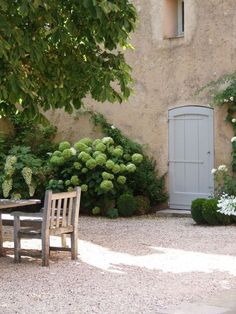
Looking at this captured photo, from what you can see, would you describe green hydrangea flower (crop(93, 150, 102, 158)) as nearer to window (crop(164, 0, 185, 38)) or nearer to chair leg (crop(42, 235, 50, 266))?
window (crop(164, 0, 185, 38))

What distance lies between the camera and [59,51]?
289 inches

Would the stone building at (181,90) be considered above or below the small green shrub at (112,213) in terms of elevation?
above

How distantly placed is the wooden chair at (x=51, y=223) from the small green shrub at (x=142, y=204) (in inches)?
207

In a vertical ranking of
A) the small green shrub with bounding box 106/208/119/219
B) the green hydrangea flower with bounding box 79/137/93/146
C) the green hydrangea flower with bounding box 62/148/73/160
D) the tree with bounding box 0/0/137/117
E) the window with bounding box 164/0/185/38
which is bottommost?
the small green shrub with bounding box 106/208/119/219

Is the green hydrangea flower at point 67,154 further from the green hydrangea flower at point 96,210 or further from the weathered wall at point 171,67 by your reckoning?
the weathered wall at point 171,67

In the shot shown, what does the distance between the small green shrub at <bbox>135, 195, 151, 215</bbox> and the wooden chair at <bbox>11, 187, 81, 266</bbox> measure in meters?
5.25

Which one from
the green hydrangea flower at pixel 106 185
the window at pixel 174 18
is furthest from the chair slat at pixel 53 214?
the window at pixel 174 18

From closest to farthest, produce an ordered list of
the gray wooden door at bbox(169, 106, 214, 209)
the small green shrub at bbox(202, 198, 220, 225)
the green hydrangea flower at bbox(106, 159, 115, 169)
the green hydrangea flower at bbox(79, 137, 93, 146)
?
the small green shrub at bbox(202, 198, 220, 225) → the green hydrangea flower at bbox(106, 159, 115, 169) → the gray wooden door at bbox(169, 106, 214, 209) → the green hydrangea flower at bbox(79, 137, 93, 146)

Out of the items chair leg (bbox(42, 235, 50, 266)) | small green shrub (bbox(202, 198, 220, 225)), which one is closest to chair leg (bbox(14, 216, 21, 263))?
chair leg (bbox(42, 235, 50, 266))

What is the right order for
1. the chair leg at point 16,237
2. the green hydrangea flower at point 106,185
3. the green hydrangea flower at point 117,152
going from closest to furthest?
the chair leg at point 16,237 < the green hydrangea flower at point 106,185 < the green hydrangea flower at point 117,152

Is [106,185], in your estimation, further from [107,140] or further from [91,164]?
[107,140]

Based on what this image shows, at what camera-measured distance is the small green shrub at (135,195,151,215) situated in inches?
545

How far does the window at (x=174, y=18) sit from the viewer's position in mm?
14445

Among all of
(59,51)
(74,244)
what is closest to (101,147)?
(74,244)
